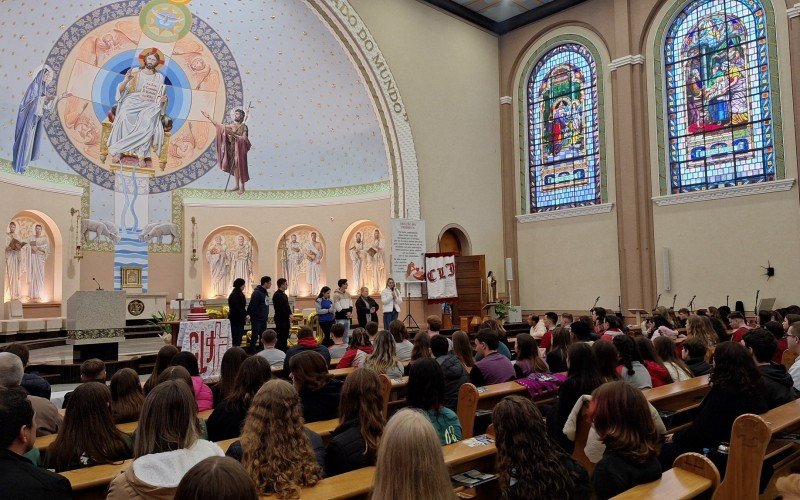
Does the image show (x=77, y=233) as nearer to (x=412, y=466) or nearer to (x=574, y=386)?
(x=574, y=386)

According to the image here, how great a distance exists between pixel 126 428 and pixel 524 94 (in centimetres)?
1323

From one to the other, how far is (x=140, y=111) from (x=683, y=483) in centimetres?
1499

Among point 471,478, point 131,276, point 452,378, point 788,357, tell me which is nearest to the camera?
point 471,478

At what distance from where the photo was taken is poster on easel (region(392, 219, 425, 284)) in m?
12.3

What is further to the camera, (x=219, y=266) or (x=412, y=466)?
(x=219, y=266)

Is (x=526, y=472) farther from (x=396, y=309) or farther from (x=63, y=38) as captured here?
(x=63, y=38)

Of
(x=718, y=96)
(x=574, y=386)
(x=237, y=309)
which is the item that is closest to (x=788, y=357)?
(x=574, y=386)

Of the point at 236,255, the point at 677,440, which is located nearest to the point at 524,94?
the point at 236,255

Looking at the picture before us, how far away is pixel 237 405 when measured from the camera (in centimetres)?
353

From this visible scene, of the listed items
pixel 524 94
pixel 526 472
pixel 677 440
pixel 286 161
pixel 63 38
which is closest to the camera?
pixel 526 472

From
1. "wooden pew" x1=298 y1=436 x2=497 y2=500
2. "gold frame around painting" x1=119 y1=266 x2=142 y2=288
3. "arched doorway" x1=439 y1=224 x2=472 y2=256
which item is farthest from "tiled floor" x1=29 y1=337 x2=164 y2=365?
"wooden pew" x1=298 y1=436 x2=497 y2=500

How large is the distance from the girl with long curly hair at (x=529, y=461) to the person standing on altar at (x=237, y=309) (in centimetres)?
706

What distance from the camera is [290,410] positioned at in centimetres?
254

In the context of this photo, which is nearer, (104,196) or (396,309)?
(396,309)
